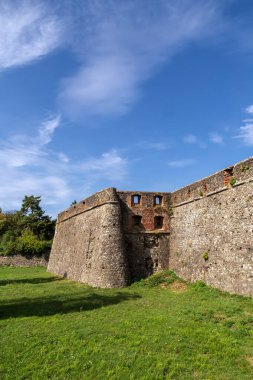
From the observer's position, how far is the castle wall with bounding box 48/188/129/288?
66.6 ft

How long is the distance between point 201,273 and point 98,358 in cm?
1043

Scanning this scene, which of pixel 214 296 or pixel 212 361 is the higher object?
pixel 214 296

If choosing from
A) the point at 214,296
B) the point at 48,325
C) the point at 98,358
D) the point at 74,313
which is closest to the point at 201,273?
the point at 214,296

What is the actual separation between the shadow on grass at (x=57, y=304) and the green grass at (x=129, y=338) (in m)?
0.04

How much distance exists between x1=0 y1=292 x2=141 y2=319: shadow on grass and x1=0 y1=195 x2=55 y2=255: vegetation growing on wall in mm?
23624

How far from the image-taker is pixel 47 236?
48250mm

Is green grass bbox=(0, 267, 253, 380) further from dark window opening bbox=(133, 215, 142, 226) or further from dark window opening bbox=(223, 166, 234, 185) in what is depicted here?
dark window opening bbox=(133, 215, 142, 226)

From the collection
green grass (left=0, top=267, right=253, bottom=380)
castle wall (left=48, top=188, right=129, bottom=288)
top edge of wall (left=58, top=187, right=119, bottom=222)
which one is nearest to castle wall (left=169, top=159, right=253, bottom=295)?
green grass (left=0, top=267, right=253, bottom=380)

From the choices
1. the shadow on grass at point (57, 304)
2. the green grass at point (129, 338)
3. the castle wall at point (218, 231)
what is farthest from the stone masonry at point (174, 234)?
the shadow on grass at point (57, 304)

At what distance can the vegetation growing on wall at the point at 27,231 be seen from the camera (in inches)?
1547

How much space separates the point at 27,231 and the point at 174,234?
29.1 meters

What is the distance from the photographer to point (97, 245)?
2189cm

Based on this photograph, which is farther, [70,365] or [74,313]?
[74,313]

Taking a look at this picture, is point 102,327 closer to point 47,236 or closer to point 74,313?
point 74,313
